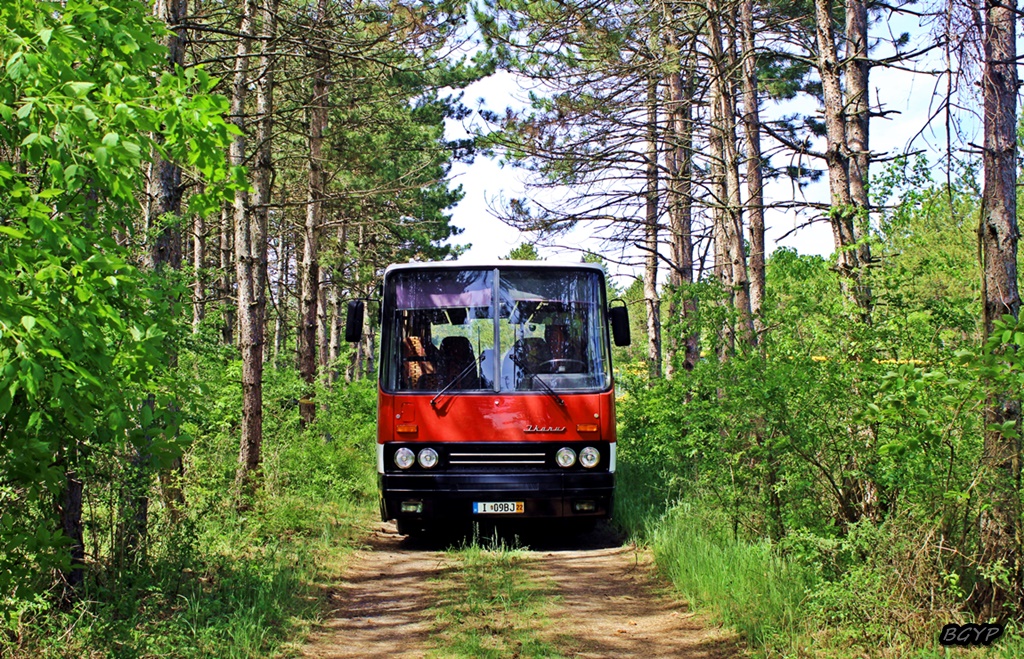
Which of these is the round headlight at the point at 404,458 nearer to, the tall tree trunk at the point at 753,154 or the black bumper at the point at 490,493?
the black bumper at the point at 490,493

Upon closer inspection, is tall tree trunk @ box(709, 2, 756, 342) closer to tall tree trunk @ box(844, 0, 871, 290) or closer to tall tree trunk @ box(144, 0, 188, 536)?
tall tree trunk @ box(844, 0, 871, 290)

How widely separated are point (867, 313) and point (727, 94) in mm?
6418

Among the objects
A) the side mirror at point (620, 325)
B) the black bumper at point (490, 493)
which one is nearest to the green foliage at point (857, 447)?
the side mirror at point (620, 325)

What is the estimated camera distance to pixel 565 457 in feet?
29.3

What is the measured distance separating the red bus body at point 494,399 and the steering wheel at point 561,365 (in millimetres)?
10

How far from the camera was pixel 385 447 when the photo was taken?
9.01 metres

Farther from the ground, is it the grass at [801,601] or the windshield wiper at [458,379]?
the windshield wiper at [458,379]

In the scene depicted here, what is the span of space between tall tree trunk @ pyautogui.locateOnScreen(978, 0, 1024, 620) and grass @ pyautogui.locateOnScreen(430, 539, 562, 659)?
266cm

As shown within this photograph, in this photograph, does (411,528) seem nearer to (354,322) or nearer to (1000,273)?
(354,322)

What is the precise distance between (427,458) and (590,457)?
1.63 meters

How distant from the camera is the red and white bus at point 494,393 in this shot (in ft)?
29.1

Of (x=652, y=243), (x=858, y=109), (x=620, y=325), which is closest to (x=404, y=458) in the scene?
(x=620, y=325)

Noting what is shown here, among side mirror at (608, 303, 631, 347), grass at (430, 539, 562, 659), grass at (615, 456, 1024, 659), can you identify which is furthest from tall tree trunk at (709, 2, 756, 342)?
grass at (430, 539, 562, 659)

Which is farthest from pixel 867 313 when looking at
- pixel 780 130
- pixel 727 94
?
pixel 780 130
